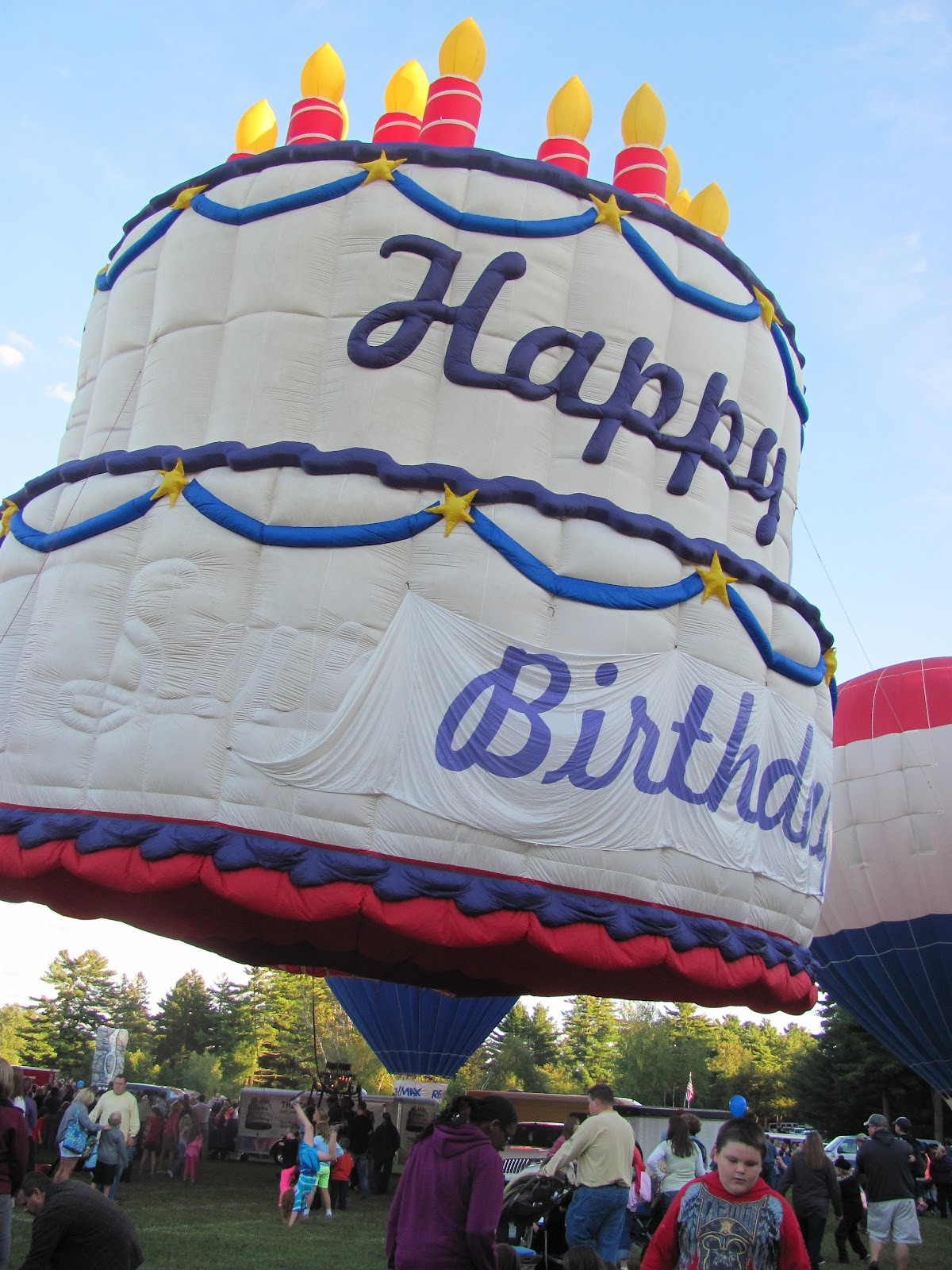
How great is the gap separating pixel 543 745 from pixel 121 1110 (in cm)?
453

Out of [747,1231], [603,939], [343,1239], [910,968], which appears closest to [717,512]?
[603,939]

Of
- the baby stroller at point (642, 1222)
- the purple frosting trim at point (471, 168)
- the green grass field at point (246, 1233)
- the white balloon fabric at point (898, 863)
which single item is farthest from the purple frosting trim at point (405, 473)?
the white balloon fabric at point (898, 863)

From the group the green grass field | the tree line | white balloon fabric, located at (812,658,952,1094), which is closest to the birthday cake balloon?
the green grass field

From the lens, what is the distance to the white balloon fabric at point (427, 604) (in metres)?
7.57

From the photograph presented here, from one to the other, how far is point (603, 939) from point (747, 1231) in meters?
4.61

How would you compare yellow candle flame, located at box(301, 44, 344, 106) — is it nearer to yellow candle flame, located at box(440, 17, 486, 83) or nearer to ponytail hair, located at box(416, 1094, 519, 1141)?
yellow candle flame, located at box(440, 17, 486, 83)

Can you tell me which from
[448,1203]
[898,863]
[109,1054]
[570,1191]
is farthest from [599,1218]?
[109,1054]

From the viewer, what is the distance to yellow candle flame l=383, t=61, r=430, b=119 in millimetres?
10227

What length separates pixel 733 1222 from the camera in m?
3.07

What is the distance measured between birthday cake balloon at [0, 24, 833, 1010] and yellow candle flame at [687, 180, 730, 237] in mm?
663

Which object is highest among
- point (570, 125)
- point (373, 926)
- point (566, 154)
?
point (570, 125)

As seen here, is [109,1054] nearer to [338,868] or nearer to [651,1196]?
Result: [651,1196]

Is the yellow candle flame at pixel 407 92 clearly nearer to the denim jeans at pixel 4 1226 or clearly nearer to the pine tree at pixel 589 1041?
the denim jeans at pixel 4 1226

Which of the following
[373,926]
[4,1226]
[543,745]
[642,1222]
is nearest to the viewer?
[4,1226]
